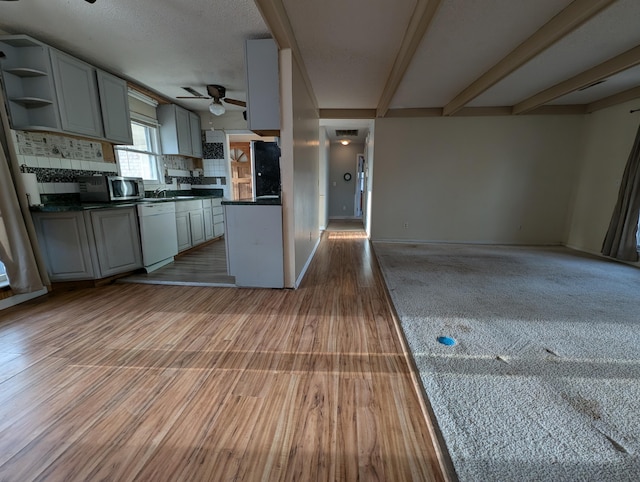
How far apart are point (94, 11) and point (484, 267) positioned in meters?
5.14

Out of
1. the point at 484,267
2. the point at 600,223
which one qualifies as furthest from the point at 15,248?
the point at 600,223

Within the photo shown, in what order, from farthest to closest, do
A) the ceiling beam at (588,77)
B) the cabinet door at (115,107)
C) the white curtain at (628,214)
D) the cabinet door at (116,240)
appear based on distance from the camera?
the white curtain at (628,214)
the cabinet door at (115,107)
the cabinet door at (116,240)
the ceiling beam at (588,77)

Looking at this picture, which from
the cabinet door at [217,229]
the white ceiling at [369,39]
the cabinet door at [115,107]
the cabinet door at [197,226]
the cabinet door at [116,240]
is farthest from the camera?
the cabinet door at [217,229]

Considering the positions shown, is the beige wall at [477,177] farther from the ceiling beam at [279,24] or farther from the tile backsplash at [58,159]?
the tile backsplash at [58,159]

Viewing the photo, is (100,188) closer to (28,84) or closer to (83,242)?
(83,242)

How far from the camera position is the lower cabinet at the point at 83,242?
290 cm

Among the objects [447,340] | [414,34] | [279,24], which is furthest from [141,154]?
[447,340]

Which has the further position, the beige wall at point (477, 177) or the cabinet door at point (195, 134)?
the cabinet door at point (195, 134)

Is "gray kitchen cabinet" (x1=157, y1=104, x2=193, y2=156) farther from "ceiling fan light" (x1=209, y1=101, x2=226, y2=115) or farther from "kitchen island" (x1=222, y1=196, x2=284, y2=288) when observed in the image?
"kitchen island" (x1=222, y1=196, x2=284, y2=288)

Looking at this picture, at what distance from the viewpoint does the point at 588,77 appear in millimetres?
3371

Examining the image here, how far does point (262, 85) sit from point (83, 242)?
257cm

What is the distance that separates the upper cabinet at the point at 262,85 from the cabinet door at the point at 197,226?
101 inches

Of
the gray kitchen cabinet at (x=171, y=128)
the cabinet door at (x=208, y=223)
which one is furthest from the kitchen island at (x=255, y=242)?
the gray kitchen cabinet at (x=171, y=128)

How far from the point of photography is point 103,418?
1376mm
